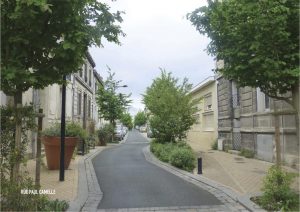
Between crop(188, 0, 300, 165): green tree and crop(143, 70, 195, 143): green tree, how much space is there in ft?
37.1

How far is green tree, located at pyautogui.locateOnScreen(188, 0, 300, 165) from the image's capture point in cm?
731

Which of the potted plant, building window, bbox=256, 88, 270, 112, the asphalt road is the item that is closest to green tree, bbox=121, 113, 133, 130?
building window, bbox=256, 88, 270, 112

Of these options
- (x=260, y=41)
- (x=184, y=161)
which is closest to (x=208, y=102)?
(x=184, y=161)

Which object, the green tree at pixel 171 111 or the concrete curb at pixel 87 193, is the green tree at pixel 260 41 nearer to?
the concrete curb at pixel 87 193

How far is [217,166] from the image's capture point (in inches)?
564

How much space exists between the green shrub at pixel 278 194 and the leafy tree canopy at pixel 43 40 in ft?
13.9

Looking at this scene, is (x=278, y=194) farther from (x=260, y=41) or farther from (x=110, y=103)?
(x=110, y=103)

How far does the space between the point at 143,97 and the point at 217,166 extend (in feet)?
33.9

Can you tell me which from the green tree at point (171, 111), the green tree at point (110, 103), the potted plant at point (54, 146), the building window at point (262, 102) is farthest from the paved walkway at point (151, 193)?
the green tree at point (110, 103)

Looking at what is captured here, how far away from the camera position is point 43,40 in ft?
23.3

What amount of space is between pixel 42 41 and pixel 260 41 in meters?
4.10

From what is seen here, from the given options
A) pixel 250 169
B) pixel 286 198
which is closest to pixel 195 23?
pixel 286 198

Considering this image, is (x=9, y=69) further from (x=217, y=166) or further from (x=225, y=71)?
(x=217, y=166)

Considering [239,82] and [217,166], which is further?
[217,166]
